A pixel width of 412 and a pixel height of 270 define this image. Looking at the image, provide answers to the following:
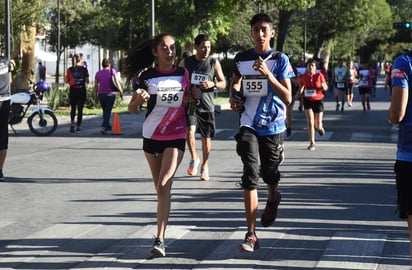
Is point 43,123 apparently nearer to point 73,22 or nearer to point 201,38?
point 201,38

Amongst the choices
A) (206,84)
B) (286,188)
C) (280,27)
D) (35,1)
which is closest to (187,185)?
(286,188)

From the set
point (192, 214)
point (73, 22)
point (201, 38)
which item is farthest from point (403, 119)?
point (73, 22)

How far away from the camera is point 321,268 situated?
6.91m

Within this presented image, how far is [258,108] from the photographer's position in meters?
7.70

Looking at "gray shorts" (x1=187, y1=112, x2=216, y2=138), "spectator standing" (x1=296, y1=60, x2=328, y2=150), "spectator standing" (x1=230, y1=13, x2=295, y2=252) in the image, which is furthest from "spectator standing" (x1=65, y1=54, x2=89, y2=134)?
"spectator standing" (x1=230, y1=13, x2=295, y2=252)

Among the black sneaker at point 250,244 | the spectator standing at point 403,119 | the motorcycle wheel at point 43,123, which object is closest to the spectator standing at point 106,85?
the motorcycle wheel at point 43,123

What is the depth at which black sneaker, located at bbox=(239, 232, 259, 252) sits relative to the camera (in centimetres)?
737

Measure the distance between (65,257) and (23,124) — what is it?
15.6 meters

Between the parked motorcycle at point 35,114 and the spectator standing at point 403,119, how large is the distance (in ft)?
47.2

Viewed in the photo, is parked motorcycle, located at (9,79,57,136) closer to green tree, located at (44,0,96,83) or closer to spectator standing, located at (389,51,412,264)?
spectator standing, located at (389,51,412,264)

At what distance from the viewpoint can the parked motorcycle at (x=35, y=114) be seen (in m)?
19.5

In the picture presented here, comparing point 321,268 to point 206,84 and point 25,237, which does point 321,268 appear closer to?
point 206,84

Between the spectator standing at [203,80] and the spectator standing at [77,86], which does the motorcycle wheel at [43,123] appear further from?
the spectator standing at [203,80]

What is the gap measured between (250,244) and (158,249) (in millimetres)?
783
